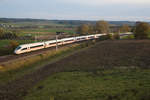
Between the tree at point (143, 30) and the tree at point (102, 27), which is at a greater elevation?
the tree at point (102, 27)

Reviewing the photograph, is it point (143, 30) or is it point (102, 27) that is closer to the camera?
point (143, 30)

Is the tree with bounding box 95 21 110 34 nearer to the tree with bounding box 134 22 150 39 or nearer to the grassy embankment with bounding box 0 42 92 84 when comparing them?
the tree with bounding box 134 22 150 39

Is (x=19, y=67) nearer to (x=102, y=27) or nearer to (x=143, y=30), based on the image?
(x=143, y=30)

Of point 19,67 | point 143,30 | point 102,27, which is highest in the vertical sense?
point 102,27

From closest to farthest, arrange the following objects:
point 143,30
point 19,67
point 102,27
→ point 19,67, point 143,30, point 102,27

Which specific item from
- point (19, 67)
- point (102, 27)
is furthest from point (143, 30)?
point (19, 67)

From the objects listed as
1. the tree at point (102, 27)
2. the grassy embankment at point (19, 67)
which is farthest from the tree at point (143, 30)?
the grassy embankment at point (19, 67)

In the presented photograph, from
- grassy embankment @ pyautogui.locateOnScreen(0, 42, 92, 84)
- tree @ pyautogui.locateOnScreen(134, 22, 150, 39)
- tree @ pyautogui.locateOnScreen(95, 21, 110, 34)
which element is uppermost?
tree @ pyautogui.locateOnScreen(95, 21, 110, 34)

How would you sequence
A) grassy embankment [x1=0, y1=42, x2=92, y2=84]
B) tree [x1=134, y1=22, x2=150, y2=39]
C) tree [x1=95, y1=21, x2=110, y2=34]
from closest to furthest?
grassy embankment [x1=0, y1=42, x2=92, y2=84] → tree [x1=134, y1=22, x2=150, y2=39] → tree [x1=95, y1=21, x2=110, y2=34]

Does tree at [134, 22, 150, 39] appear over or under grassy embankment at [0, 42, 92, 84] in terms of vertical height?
over

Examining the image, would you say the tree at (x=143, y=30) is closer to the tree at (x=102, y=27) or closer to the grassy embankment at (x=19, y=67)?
the tree at (x=102, y=27)

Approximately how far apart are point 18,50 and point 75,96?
23234mm

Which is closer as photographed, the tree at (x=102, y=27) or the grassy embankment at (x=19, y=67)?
the grassy embankment at (x=19, y=67)

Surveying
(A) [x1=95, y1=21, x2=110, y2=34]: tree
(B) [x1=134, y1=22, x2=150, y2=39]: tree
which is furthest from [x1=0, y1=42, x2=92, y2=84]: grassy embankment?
(A) [x1=95, y1=21, x2=110, y2=34]: tree
